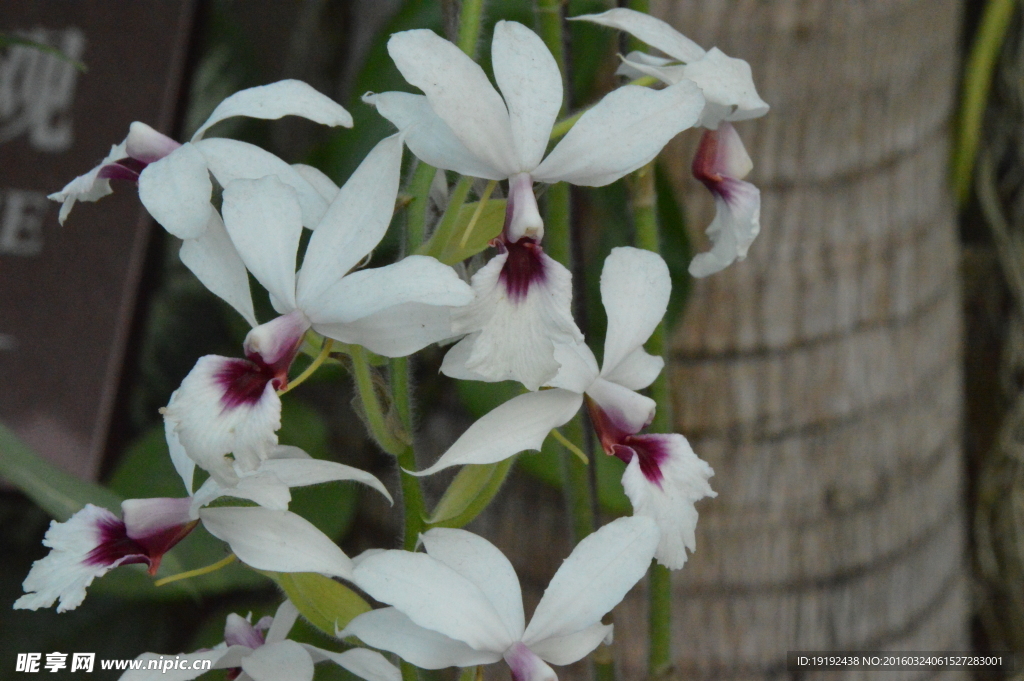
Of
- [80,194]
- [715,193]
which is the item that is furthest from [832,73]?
[80,194]

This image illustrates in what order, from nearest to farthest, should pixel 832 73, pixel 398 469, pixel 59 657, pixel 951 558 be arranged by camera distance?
pixel 398 469 → pixel 59 657 → pixel 832 73 → pixel 951 558

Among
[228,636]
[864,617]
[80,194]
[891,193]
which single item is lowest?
[864,617]

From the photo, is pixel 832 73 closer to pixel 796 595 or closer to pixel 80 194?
pixel 796 595

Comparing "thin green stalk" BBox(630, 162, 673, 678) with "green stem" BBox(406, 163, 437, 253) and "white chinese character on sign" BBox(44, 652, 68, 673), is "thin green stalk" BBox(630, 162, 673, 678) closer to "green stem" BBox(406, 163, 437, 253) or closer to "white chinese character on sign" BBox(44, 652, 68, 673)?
"green stem" BBox(406, 163, 437, 253)

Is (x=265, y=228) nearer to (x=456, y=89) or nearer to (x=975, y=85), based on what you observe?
(x=456, y=89)

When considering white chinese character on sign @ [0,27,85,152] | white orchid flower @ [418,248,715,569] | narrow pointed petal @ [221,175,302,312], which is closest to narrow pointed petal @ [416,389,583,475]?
white orchid flower @ [418,248,715,569]

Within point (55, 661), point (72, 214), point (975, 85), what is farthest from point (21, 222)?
point (975, 85)
